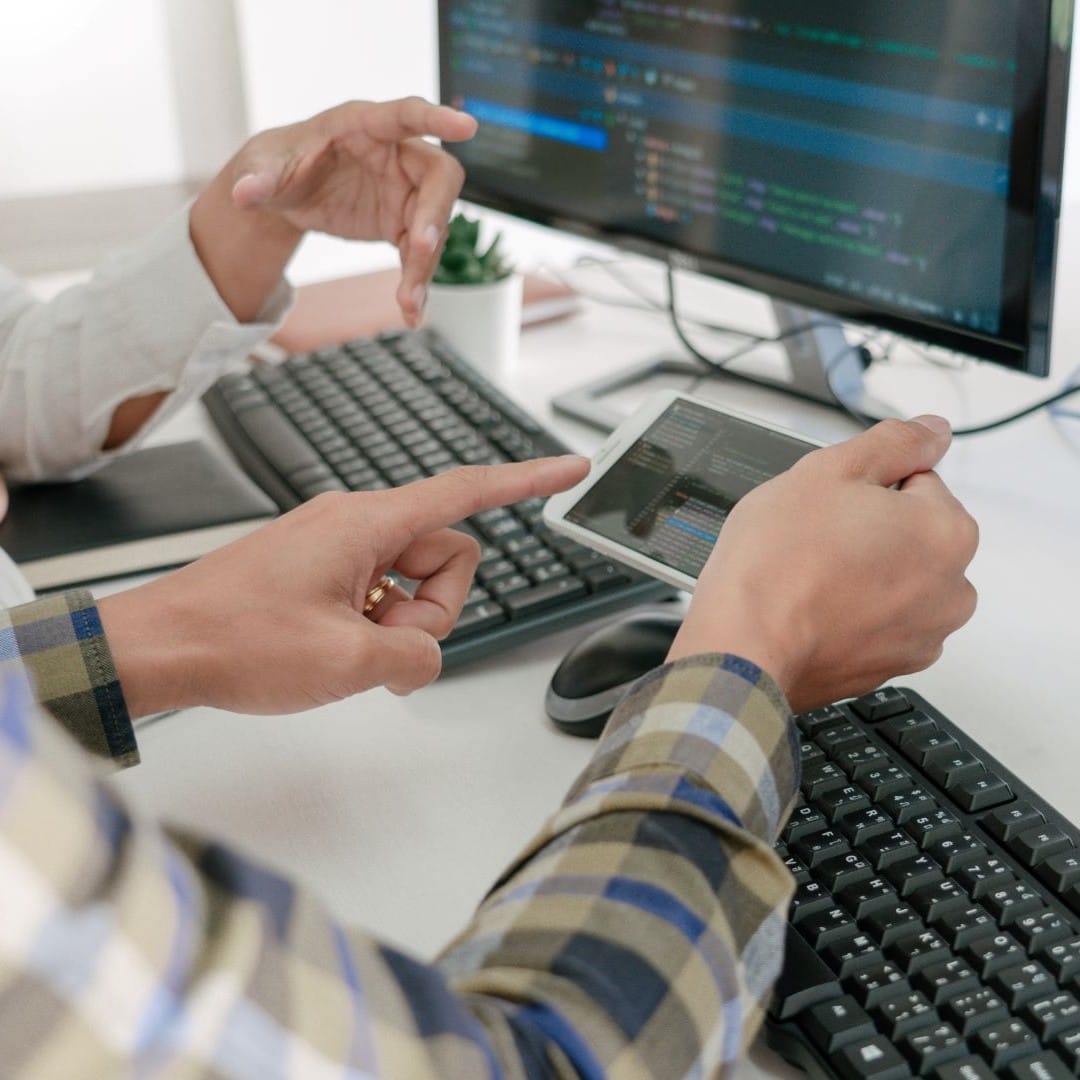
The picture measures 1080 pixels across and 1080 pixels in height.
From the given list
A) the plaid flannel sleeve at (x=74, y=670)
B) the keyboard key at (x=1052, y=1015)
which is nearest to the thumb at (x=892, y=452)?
the keyboard key at (x=1052, y=1015)

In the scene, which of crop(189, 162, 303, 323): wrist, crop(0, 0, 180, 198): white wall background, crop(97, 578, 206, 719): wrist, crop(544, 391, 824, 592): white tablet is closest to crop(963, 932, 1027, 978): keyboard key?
crop(544, 391, 824, 592): white tablet

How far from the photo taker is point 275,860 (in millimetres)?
518

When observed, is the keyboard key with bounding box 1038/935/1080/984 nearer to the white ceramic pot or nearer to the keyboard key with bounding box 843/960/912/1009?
the keyboard key with bounding box 843/960/912/1009

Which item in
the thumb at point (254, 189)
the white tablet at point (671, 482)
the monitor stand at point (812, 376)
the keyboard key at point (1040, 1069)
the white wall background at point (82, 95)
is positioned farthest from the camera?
the white wall background at point (82, 95)

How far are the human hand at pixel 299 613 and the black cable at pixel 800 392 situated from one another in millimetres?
346

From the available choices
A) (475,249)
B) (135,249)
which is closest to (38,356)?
(135,249)

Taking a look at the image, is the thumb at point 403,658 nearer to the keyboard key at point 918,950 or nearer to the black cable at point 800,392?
the keyboard key at point 918,950

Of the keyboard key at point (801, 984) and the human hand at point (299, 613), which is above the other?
the human hand at point (299, 613)

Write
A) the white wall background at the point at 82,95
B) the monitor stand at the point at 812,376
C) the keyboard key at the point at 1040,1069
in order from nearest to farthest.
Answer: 1. the keyboard key at the point at 1040,1069
2. the monitor stand at the point at 812,376
3. the white wall background at the point at 82,95

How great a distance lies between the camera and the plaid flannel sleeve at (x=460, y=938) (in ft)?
0.80

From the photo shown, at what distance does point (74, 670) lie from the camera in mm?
525

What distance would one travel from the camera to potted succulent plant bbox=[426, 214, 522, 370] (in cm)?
93

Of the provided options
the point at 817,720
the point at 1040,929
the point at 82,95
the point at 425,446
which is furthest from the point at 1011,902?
the point at 82,95

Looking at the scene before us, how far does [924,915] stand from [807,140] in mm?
492
